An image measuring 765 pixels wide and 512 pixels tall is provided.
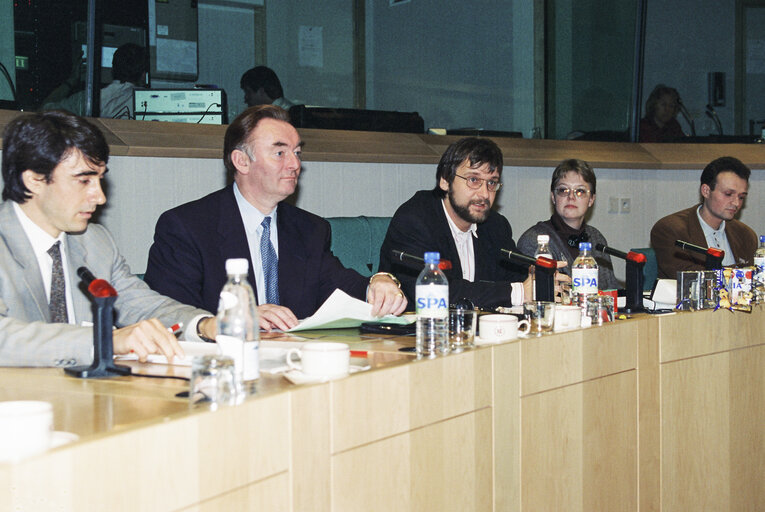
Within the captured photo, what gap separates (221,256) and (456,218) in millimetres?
918

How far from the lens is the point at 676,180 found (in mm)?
4914

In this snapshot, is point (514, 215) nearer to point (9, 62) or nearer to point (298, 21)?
point (298, 21)

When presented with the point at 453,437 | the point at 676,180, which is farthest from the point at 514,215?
the point at 453,437

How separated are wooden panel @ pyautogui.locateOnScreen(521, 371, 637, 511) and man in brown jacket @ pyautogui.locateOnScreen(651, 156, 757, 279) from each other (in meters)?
2.01

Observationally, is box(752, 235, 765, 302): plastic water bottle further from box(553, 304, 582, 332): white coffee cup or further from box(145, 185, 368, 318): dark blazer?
box(145, 185, 368, 318): dark blazer

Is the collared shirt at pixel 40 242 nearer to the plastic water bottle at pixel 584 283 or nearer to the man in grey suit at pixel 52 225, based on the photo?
the man in grey suit at pixel 52 225

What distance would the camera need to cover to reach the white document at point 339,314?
1998 millimetres

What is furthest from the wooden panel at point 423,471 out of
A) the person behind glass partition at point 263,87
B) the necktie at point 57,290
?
the person behind glass partition at point 263,87

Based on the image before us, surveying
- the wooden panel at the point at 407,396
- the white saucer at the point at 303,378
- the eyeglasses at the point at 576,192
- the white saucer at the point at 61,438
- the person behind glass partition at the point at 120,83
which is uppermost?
the person behind glass partition at the point at 120,83

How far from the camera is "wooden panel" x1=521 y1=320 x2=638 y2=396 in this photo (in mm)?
1782

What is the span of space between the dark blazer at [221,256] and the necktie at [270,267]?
0.05ft

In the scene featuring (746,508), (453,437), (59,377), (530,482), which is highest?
(59,377)

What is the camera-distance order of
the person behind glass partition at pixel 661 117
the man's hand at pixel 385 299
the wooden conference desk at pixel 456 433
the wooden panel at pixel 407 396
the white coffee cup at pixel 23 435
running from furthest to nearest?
the person behind glass partition at pixel 661 117, the man's hand at pixel 385 299, the wooden panel at pixel 407 396, the wooden conference desk at pixel 456 433, the white coffee cup at pixel 23 435

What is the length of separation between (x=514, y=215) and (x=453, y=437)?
290cm
